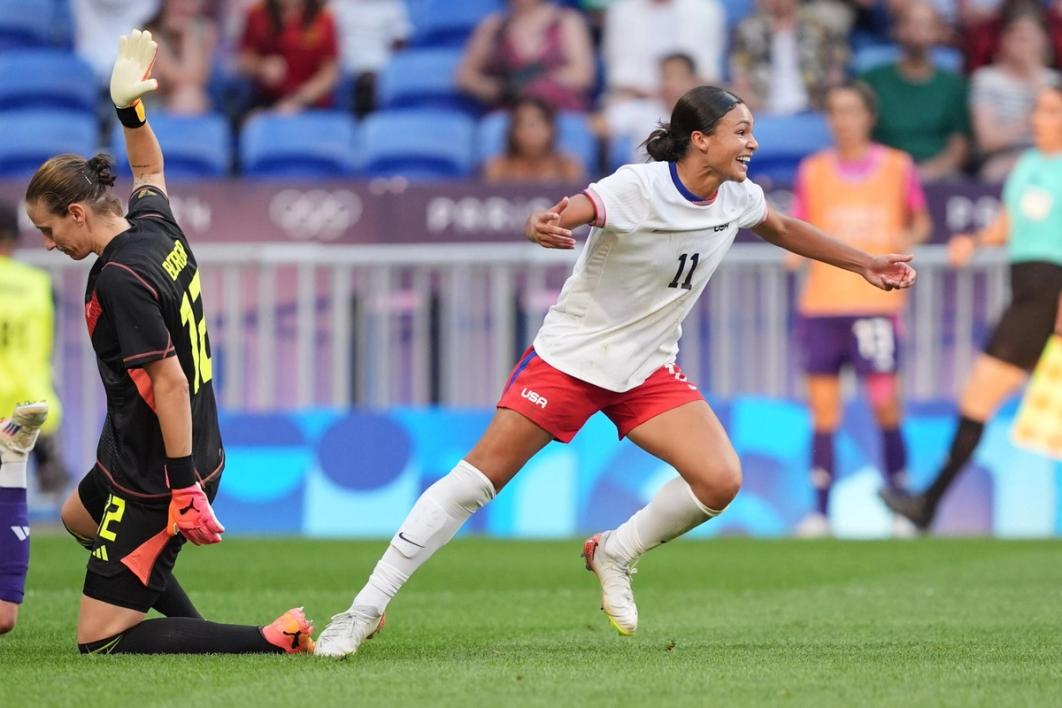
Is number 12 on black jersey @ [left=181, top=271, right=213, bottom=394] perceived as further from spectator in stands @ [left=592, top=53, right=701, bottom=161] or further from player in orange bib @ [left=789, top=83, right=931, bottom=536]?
spectator in stands @ [left=592, top=53, right=701, bottom=161]

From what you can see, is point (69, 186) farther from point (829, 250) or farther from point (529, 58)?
point (529, 58)

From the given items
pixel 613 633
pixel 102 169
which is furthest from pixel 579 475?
pixel 102 169

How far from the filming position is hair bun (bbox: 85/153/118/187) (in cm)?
584

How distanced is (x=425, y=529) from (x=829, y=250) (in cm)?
181

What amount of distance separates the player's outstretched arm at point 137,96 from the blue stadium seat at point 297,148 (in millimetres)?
7336

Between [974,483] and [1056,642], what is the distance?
19.2 ft

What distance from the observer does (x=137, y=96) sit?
20.0ft

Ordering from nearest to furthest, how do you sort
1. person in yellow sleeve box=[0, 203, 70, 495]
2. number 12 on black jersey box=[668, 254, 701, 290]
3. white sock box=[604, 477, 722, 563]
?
number 12 on black jersey box=[668, 254, 701, 290] → white sock box=[604, 477, 722, 563] → person in yellow sleeve box=[0, 203, 70, 495]

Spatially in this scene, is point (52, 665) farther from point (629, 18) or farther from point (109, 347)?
point (629, 18)

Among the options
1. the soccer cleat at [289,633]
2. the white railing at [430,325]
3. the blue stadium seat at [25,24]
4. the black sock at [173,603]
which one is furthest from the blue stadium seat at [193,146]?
the soccer cleat at [289,633]

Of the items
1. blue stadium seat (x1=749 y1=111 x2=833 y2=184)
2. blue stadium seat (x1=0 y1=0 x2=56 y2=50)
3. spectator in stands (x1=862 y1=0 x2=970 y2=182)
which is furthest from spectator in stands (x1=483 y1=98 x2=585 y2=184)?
blue stadium seat (x1=0 y1=0 x2=56 y2=50)

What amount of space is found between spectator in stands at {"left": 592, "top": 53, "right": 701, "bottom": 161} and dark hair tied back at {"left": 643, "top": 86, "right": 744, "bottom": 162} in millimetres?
6857

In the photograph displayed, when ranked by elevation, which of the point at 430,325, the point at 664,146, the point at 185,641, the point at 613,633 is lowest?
the point at 613,633

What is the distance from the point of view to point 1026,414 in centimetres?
1173
